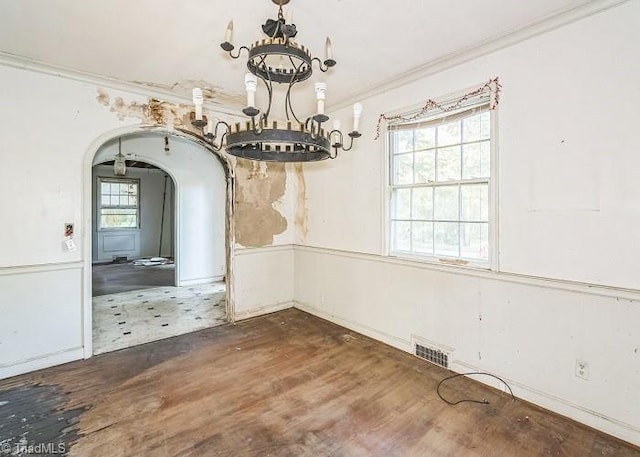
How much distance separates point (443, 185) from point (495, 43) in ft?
3.85

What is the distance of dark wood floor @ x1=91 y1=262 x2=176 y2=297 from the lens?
5.94 m

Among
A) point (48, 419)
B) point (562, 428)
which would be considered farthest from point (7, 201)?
point (562, 428)

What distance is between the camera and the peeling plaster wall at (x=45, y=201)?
2.73 meters

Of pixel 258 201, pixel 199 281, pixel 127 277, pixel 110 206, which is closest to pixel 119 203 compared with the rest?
pixel 110 206

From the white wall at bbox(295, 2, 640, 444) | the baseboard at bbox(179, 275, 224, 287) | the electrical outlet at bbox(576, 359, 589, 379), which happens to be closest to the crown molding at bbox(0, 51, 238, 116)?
the white wall at bbox(295, 2, 640, 444)

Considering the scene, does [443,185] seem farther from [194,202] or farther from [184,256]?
[184,256]

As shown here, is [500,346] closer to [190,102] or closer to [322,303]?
[322,303]

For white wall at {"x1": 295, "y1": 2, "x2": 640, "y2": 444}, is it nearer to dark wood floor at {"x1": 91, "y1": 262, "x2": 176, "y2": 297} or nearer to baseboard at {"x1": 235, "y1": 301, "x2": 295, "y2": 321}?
baseboard at {"x1": 235, "y1": 301, "x2": 295, "y2": 321}

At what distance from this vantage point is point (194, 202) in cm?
608

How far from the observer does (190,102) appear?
3.69 meters

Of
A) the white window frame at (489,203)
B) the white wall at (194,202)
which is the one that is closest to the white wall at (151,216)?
the white wall at (194,202)

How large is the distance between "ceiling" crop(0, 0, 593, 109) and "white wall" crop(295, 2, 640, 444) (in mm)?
318

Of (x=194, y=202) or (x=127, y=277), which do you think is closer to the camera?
(x=194, y=202)

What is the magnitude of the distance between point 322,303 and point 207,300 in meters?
2.03
